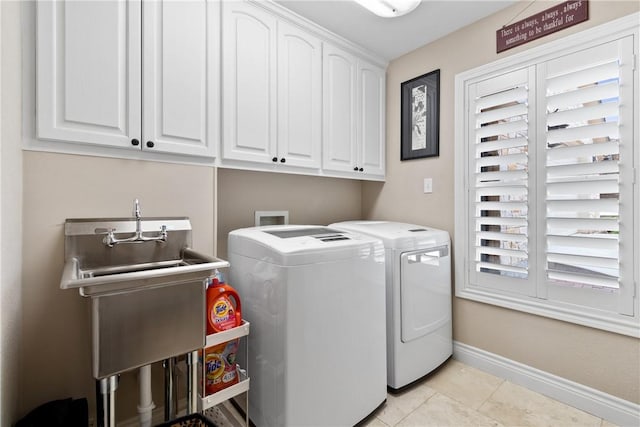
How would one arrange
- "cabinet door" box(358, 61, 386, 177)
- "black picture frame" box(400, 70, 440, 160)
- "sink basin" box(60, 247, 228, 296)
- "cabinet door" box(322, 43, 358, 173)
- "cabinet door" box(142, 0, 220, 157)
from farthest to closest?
"cabinet door" box(358, 61, 386, 177) < "black picture frame" box(400, 70, 440, 160) < "cabinet door" box(322, 43, 358, 173) < "cabinet door" box(142, 0, 220, 157) < "sink basin" box(60, 247, 228, 296)

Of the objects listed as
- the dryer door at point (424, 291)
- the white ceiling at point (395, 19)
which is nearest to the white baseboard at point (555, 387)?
the dryer door at point (424, 291)

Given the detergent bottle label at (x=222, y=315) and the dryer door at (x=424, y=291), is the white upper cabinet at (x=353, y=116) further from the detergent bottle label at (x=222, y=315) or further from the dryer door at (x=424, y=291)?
the detergent bottle label at (x=222, y=315)

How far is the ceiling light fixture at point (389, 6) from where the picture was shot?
1.75 meters

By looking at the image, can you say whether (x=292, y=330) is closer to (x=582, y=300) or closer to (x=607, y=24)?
A: (x=582, y=300)

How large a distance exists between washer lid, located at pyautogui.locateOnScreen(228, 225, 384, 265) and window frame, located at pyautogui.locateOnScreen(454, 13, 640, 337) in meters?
0.91

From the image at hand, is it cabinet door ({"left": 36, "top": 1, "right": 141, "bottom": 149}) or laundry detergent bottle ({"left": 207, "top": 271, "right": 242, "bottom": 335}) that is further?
laundry detergent bottle ({"left": 207, "top": 271, "right": 242, "bottom": 335})

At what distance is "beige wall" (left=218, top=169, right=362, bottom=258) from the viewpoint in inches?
80.6

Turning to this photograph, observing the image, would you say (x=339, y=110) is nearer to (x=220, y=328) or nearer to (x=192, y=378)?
(x=220, y=328)

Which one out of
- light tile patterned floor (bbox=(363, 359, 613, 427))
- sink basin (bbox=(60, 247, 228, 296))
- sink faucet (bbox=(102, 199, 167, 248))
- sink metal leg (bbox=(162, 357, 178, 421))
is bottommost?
light tile patterned floor (bbox=(363, 359, 613, 427))

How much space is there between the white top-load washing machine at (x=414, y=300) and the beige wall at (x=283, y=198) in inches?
21.5

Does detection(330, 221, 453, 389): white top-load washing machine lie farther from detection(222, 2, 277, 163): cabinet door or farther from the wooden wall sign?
the wooden wall sign

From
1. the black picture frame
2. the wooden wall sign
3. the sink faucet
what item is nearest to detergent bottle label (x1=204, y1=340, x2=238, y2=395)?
the sink faucet

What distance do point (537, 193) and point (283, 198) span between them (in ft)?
5.50

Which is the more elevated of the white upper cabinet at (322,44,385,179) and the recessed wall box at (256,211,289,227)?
the white upper cabinet at (322,44,385,179)
